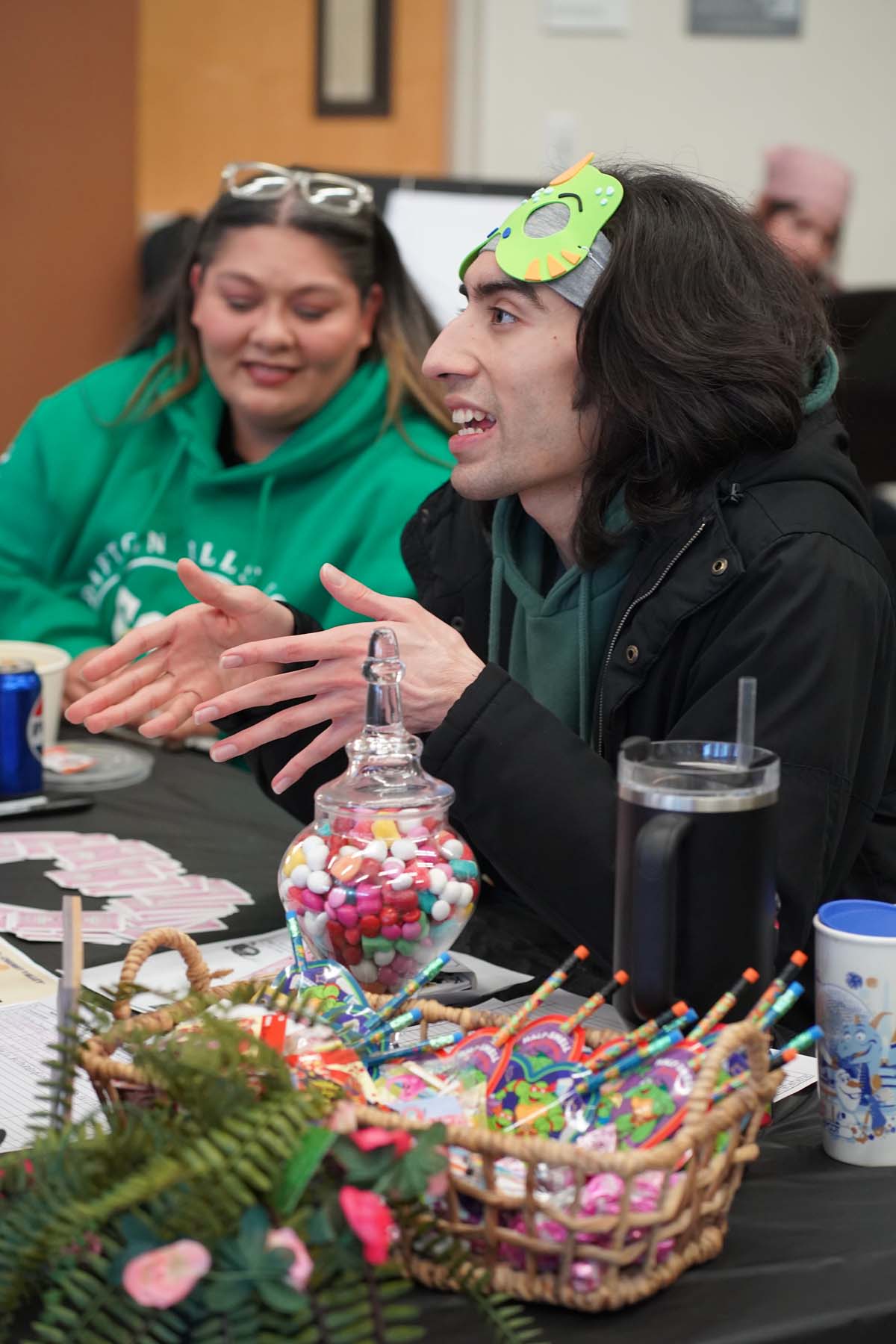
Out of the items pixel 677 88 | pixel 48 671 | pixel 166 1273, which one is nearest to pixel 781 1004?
pixel 166 1273

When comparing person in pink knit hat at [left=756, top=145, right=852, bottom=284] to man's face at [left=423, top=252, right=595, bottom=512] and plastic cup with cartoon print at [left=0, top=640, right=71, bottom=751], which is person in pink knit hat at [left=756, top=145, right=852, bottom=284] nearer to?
plastic cup with cartoon print at [left=0, top=640, right=71, bottom=751]

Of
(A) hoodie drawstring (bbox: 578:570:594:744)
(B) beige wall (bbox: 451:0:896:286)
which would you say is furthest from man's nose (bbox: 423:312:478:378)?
(B) beige wall (bbox: 451:0:896:286)

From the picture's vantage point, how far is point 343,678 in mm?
1297

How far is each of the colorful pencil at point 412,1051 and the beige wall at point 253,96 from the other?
481 cm

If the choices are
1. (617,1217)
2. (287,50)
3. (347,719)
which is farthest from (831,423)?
(287,50)

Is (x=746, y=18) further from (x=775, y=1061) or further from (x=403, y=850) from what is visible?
(x=775, y=1061)

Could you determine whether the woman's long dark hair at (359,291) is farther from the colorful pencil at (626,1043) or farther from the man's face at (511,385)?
the colorful pencil at (626,1043)

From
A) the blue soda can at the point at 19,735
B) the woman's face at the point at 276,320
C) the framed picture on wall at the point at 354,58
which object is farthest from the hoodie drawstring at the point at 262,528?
the framed picture on wall at the point at 354,58

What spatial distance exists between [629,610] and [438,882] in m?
0.42

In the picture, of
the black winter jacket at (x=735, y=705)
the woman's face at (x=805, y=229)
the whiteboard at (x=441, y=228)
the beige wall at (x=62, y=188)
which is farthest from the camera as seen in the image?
the woman's face at (x=805, y=229)

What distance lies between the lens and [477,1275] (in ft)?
2.58

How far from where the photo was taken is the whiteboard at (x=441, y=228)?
328 centimetres

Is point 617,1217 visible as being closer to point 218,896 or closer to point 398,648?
point 398,648

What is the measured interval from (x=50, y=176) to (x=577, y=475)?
7.89ft
